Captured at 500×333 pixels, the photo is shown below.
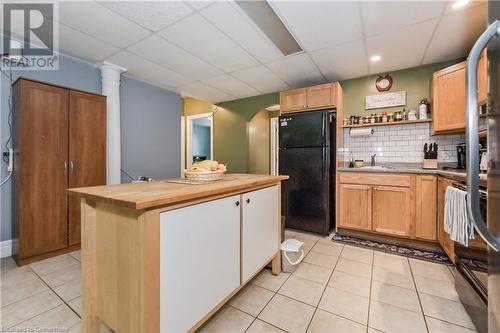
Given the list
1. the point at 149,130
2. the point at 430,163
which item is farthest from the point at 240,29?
the point at 430,163

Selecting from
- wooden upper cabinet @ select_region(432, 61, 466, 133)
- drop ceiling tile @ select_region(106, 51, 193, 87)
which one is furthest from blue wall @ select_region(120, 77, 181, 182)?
wooden upper cabinet @ select_region(432, 61, 466, 133)

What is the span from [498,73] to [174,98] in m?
4.14

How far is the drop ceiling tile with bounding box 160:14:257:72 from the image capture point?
83.4 inches

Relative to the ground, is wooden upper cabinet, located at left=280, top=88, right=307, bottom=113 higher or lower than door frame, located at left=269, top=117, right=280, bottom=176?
higher

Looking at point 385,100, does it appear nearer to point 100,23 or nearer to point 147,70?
point 147,70

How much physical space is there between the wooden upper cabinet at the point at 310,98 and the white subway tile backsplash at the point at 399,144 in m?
0.69

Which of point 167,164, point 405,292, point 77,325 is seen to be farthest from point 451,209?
point 167,164

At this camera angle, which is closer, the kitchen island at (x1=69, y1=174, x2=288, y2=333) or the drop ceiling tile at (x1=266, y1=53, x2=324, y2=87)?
the kitchen island at (x1=69, y1=174, x2=288, y2=333)

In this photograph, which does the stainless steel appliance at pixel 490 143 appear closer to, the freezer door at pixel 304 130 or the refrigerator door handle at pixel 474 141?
the refrigerator door handle at pixel 474 141

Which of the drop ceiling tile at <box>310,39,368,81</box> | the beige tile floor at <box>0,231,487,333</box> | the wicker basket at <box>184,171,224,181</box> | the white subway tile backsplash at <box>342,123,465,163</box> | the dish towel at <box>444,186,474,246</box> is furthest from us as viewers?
the white subway tile backsplash at <box>342,123,465,163</box>

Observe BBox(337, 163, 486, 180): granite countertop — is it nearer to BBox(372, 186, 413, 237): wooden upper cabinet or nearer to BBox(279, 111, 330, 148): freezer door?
BBox(372, 186, 413, 237): wooden upper cabinet

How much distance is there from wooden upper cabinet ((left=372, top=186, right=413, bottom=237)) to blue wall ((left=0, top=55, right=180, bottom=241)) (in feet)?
11.0

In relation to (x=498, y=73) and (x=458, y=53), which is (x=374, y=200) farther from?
(x=498, y=73)

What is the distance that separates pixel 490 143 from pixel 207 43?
8.17 feet
